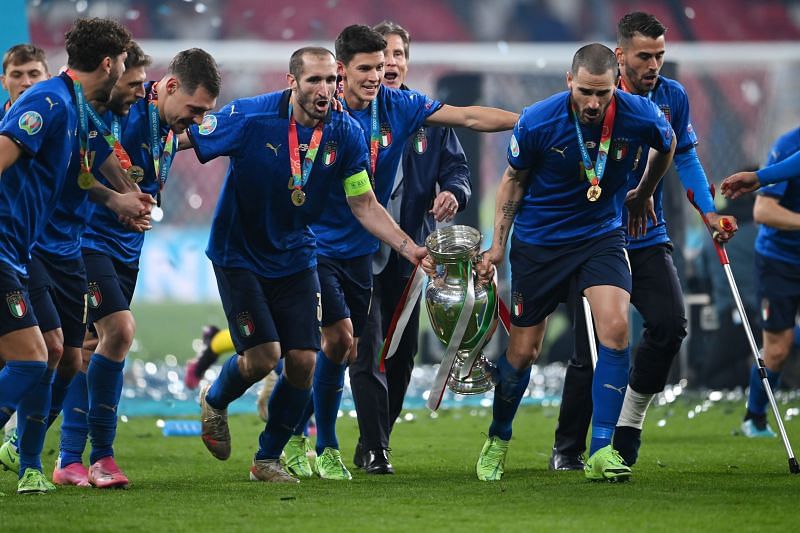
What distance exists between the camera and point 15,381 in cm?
590

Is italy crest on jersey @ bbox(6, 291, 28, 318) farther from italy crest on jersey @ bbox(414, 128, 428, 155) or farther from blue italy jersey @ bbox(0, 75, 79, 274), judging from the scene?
italy crest on jersey @ bbox(414, 128, 428, 155)

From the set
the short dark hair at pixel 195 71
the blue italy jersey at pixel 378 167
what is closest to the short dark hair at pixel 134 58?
the short dark hair at pixel 195 71

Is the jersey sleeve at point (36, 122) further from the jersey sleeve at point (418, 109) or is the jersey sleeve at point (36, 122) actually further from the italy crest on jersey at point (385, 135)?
the jersey sleeve at point (418, 109)

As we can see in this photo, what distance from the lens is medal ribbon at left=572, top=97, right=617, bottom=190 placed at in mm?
6668

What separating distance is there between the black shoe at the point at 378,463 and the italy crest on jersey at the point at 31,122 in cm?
262

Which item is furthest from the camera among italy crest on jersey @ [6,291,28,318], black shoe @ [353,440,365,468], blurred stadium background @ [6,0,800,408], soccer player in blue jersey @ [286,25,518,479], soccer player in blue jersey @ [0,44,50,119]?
blurred stadium background @ [6,0,800,408]

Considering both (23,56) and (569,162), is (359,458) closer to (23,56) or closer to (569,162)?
(569,162)

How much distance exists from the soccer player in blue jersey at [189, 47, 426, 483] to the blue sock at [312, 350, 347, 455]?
20.0 inches

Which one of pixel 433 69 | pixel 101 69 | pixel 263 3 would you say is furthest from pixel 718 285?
pixel 101 69

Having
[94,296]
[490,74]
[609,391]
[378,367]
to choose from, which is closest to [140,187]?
[94,296]

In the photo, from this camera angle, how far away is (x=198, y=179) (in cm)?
1492

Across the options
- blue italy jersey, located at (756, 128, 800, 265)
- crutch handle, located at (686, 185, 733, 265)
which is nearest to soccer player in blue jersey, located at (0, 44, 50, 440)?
crutch handle, located at (686, 185, 733, 265)

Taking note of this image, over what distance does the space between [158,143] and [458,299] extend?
1604 millimetres

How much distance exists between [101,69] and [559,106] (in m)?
2.13
